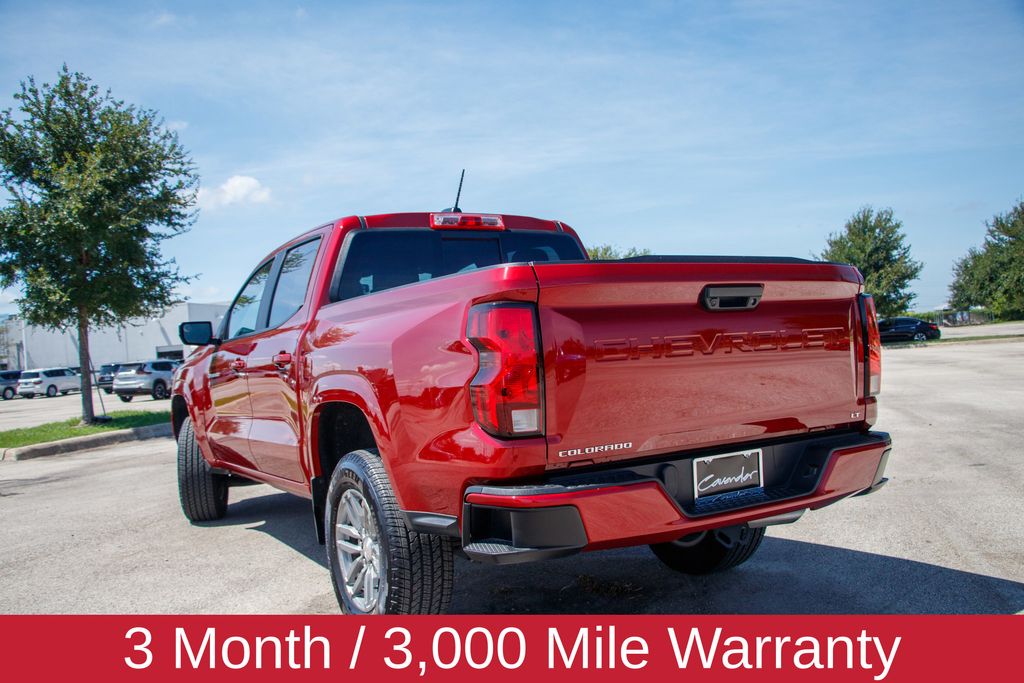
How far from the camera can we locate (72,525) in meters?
6.32

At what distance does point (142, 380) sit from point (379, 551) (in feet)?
96.0

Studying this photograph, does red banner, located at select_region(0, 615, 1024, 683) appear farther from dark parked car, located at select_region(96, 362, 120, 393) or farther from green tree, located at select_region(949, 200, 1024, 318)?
green tree, located at select_region(949, 200, 1024, 318)

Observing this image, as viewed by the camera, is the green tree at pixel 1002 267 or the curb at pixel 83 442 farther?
the green tree at pixel 1002 267

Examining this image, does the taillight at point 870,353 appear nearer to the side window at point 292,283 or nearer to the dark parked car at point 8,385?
the side window at point 292,283

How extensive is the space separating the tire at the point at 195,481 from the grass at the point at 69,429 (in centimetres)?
786

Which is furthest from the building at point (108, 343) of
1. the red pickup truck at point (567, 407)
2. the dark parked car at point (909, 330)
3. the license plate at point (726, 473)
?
the license plate at point (726, 473)

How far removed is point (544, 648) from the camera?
3211 millimetres

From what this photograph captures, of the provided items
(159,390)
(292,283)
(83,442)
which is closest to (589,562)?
(292,283)

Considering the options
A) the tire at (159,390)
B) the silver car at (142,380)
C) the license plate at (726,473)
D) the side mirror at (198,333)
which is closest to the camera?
the license plate at (726,473)

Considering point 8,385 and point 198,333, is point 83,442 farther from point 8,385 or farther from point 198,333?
point 8,385

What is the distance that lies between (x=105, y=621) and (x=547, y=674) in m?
2.36

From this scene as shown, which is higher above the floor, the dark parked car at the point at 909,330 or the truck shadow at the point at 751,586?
the dark parked car at the point at 909,330

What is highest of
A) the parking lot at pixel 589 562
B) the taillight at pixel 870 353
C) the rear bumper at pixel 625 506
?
the taillight at pixel 870 353

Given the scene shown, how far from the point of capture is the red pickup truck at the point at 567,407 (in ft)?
8.80
